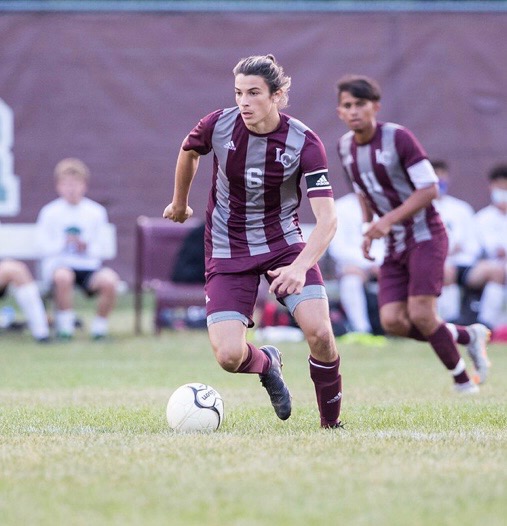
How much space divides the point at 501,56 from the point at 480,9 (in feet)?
2.15

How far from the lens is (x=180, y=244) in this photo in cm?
1398

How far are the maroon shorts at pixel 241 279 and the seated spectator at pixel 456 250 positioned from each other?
7565 millimetres

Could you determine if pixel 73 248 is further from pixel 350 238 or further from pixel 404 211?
pixel 404 211

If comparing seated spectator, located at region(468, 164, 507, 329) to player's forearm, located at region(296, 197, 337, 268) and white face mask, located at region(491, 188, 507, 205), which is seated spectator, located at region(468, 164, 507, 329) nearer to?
white face mask, located at region(491, 188, 507, 205)

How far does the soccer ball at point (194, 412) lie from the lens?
5812 millimetres

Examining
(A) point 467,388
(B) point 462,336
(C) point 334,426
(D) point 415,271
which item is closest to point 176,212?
(C) point 334,426

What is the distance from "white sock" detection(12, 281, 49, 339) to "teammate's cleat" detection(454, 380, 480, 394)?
5.77 m

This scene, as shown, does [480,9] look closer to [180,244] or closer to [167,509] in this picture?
[180,244]

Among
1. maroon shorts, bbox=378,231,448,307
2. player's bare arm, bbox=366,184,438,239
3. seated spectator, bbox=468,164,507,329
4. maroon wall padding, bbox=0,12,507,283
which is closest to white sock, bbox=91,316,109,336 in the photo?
maroon wall padding, bbox=0,12,507,283

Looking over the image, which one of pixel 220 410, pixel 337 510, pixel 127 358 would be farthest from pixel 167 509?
pixel 127 358

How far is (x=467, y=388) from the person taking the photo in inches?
321

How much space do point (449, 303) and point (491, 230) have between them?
101 cm

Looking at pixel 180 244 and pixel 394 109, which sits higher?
pixel 394 109

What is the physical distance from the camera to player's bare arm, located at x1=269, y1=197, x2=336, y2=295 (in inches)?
213
